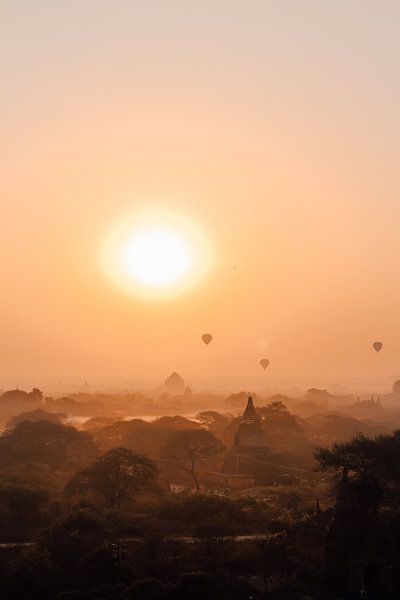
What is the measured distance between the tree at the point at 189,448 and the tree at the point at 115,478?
18985 millimetres

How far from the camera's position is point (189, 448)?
218ft

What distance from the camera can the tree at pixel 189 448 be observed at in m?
65.9

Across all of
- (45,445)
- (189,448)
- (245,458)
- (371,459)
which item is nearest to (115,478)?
(371,459)

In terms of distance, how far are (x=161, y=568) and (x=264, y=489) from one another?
26376mm

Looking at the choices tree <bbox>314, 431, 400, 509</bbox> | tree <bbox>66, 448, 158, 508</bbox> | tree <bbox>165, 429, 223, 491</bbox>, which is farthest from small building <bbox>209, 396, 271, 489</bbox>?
tree <bbox>314, 431, 400, 509</bbox>

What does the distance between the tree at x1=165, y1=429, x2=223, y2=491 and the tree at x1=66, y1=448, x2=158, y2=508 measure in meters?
19.0

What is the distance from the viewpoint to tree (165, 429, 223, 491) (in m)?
65.9

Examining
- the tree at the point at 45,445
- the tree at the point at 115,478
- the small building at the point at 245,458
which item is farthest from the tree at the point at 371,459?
the tree at the point at 45,445

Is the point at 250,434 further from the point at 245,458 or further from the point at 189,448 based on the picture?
the point at 189,448

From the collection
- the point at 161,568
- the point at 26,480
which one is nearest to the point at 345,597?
the point at 161,568

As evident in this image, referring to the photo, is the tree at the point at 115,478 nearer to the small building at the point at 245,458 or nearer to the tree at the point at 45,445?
the small building at the point at 245,458

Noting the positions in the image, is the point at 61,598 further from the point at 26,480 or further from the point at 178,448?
the point at 178,448

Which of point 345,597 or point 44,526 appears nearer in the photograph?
point 345,597

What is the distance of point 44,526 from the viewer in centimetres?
3759
